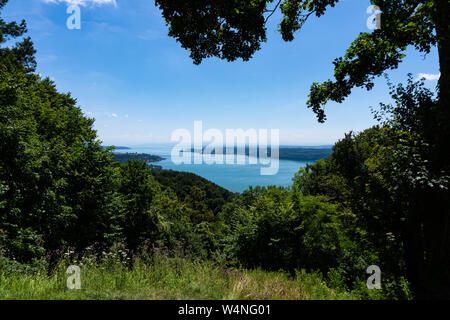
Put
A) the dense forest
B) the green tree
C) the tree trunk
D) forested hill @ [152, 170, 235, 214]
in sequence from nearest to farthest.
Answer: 1. the tree trunk
2. the dense forest
3. the green tree
4. forested hill @ [152, 170, 235, 214]

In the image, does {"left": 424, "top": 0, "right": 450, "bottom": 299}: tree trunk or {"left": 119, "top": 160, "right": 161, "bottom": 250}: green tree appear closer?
{"left": 424, "top": 0, "right": 450, "bottom": 299}: tree trunk

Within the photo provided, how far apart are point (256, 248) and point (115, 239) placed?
30.9ft

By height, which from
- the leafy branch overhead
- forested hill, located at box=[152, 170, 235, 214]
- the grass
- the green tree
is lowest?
forested hill, located at box=[152, 170, 235, 214]

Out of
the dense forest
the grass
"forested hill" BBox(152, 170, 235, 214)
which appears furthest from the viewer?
"forested hill" BBox(152, 170, 235, 214)

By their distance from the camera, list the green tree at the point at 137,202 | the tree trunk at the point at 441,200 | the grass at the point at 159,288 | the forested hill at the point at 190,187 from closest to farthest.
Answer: the grass at the point at 159,288, the tree trunk at the point at 441,200, the green tree at the point at 137,202, the forested hill at the point at 190,187

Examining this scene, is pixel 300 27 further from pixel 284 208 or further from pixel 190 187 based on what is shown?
pixel 190 187

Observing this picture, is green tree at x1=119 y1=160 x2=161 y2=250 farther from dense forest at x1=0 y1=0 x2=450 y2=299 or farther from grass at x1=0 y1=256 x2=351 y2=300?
grass at x1=0 y1=256 x2=351 y2=300

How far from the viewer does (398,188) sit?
17.6 ft

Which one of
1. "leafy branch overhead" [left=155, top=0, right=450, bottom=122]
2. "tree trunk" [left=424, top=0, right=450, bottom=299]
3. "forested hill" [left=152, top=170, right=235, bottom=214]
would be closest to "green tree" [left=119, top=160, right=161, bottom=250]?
"leafy branch overhead" [left=155, top=0, right=450, bottom=122]

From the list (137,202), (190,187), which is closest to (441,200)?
(137,202)

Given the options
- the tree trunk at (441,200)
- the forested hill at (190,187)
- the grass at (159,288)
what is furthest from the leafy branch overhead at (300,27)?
the forested hill at (190,187)

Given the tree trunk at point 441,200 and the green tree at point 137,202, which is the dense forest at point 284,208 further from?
the green tree at point 137,202

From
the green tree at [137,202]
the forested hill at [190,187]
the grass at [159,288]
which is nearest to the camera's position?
the grass at [159,288]

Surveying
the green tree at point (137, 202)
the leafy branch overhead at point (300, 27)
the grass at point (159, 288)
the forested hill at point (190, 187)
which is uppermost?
the leafy branch overhead at point (300, 27)
